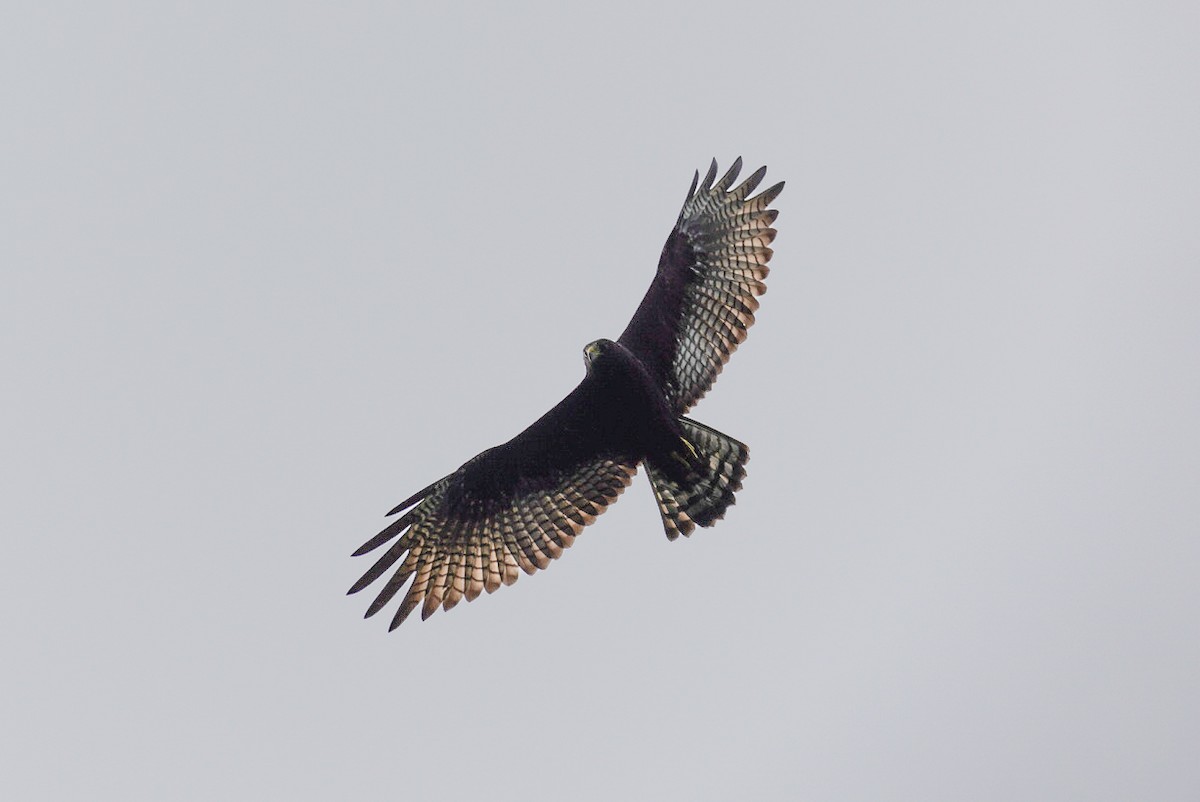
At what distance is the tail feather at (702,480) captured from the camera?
1067 cm

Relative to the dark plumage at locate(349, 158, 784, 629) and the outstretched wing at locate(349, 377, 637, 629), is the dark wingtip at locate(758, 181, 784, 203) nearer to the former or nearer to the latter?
the dark plumage at locate(349, 158, 784, 629)

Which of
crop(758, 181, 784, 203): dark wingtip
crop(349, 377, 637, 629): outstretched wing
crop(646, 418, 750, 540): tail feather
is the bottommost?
crop(646, 418, 750, 540): tail feather

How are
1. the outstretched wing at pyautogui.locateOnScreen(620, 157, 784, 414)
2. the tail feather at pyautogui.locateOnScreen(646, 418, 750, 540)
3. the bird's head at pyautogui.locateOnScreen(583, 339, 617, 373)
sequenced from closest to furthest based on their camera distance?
1. the bird's head at pyautogui.locateOnScreen(583, 339, 617, 373)
2. the tail feather at pyautogui.locateOnScreen(646, 418, 750, 540)
3. the outstretched wing at pyautogui.locateOnScreen(620, 157, 784, 414)

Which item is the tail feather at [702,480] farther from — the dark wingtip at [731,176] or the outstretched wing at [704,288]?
the dark wingtip at [731,176]

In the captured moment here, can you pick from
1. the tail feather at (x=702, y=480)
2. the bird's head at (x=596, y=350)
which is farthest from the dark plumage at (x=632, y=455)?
the bird's head at (x=596, y=350)

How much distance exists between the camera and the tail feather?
10672mm

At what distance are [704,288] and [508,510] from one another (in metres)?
2.73

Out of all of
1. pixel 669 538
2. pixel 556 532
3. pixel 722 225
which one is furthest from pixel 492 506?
pixel 722 225

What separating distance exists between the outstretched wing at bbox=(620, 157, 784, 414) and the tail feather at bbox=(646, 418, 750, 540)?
46 cm

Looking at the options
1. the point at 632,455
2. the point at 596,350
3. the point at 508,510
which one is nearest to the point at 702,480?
the point at 632,455

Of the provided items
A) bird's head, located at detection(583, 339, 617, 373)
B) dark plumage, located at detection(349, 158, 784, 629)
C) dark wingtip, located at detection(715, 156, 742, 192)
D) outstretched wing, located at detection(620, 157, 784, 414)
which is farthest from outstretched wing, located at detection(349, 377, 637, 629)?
dark wingtip, located at detection(715, 156, 742, 192)

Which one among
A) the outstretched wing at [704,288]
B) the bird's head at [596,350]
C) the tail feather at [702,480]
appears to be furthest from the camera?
the outstretched wing at [704,288]

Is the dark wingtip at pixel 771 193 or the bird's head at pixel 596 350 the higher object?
the dark wingtip at pixel 771 193

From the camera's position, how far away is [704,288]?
11102 mm
